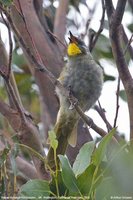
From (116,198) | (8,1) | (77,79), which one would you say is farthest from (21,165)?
(116,198)

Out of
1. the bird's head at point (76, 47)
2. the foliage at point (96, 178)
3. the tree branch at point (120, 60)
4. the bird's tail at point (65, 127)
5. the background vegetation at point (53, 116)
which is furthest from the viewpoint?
the bird's head at point (76, 47)

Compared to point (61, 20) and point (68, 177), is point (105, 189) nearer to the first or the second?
point (68, 177)

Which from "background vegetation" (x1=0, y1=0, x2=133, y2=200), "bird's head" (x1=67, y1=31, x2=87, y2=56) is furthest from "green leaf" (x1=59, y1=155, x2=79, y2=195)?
"bird's head" (x1=67, y1=31, x2=87, y2=56)

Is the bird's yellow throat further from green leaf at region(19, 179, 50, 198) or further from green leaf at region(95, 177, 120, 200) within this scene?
green leaf at region(95, 177, 120, 200)

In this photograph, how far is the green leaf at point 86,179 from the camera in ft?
5.54

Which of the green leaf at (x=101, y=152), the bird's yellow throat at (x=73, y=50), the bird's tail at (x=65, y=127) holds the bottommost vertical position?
the green leaf at (x=101, y=152)

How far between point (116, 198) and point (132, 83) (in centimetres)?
86

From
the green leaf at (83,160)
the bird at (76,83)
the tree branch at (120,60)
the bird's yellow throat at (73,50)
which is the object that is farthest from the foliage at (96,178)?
the bird's yellow throat at (73,50)

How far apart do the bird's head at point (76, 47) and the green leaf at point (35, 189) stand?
1876 mm

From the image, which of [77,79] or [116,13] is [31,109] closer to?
[77,79]

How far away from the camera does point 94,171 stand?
1704 mm

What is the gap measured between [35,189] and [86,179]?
0.62 ft

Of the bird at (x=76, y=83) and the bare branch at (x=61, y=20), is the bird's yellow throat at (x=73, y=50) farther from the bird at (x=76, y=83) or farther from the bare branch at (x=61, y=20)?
the bare branch at (x=61, y=20)

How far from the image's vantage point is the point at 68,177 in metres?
1.69
